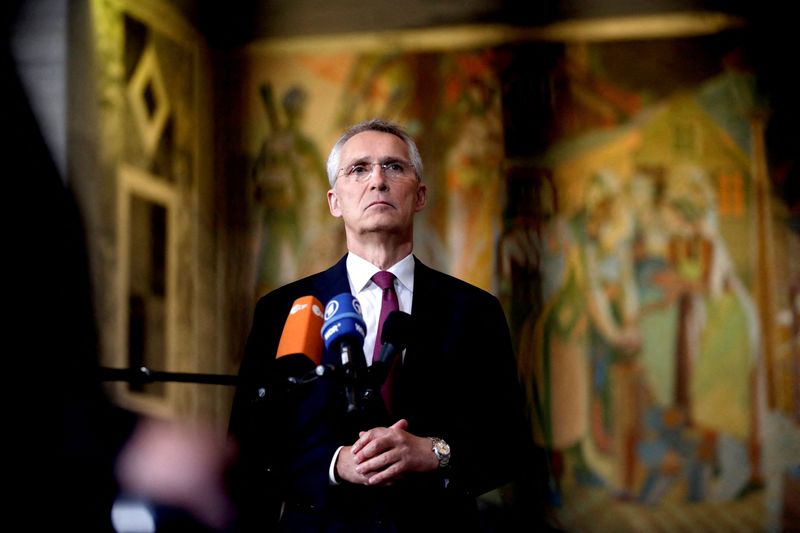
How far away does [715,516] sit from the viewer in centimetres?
534

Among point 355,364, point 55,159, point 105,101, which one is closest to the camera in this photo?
point 355,364

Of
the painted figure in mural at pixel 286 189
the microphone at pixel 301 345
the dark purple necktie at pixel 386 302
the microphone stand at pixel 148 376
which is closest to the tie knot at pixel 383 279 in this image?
the dark purple necktie at pixel 386 302

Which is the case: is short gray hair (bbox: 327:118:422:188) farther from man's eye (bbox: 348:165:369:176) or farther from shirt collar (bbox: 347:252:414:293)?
shirt collar (bbox: 347:252:414:293)

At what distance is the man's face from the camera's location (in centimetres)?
202

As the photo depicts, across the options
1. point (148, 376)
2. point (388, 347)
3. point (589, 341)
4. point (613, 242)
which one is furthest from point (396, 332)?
point (613, 242)

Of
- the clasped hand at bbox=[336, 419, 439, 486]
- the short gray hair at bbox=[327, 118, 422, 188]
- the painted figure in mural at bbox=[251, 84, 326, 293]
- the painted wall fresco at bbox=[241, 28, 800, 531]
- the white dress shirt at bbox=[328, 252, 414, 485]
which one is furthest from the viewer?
the painted figure in mural at bbox=[251, 84, 326, 293]

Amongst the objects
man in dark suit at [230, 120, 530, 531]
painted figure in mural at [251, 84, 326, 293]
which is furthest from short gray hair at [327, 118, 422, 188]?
painted figure in mural at [251, 84, 326, 293]

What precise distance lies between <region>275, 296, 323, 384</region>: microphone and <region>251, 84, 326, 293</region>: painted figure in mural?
3859 millimetres

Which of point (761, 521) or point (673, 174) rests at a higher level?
point (673, 174)

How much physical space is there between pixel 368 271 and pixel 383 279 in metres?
0.04

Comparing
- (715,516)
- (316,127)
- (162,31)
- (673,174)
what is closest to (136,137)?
(162,31)

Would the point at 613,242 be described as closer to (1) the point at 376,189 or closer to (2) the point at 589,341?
(2) the point at 589,341

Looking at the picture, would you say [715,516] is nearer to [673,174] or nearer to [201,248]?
[673,174]

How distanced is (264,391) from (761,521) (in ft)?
14.0
